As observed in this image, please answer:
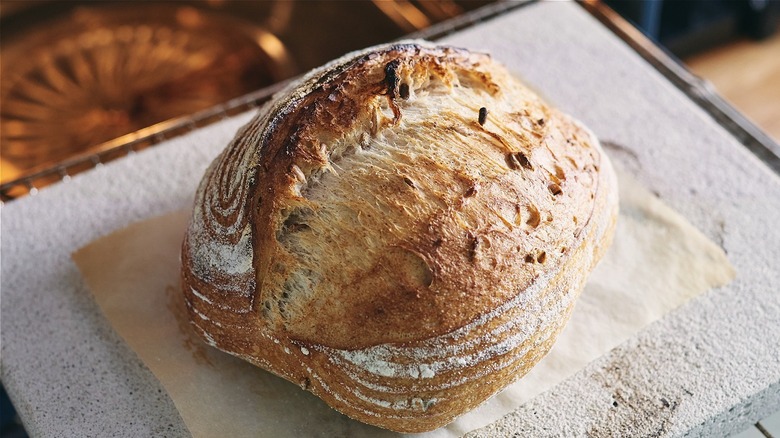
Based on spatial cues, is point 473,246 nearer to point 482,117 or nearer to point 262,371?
point 482,117

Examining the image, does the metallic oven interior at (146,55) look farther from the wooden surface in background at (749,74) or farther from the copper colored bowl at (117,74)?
the wooden surface in background at (749,74)

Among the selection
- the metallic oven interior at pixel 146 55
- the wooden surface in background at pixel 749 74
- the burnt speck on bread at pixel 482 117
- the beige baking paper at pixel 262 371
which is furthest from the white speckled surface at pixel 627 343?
the wooden surface in background at pixel 749 74

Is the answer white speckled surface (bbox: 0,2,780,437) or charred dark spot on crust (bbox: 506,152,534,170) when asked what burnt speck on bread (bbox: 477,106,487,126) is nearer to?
charred dark spot on crust (bbox: 506,152,534,170)

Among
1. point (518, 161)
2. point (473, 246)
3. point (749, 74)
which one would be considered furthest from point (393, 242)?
point (749, 74)

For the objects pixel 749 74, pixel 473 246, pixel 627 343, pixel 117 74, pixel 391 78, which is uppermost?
pixel 391 78

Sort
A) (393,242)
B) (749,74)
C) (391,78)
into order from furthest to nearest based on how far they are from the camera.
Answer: (749,74), (391,78), (393,242)

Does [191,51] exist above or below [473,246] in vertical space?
below

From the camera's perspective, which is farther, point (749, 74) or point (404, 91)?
point (749, 74)
